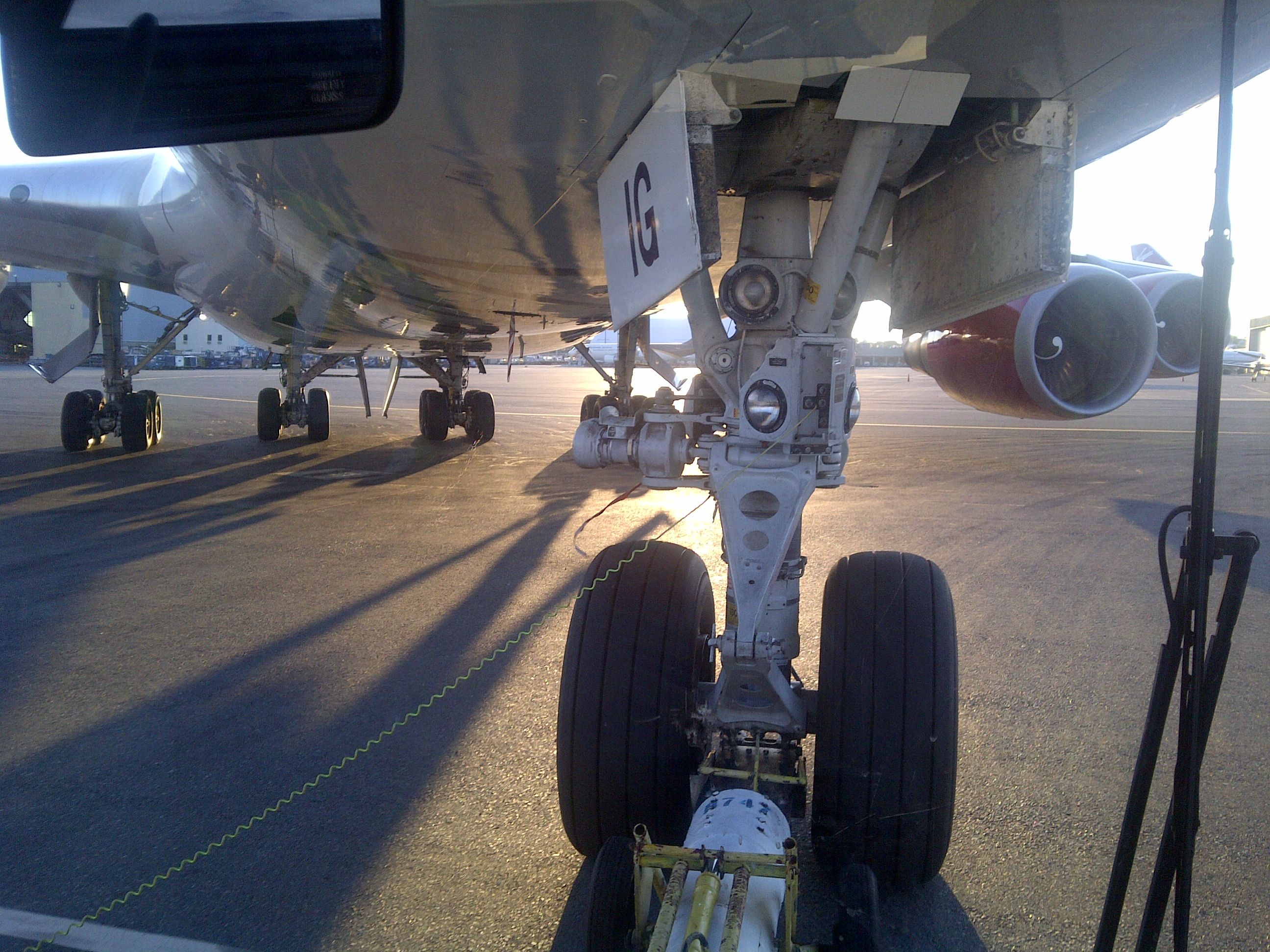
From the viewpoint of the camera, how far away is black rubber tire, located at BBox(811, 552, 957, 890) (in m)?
2.27

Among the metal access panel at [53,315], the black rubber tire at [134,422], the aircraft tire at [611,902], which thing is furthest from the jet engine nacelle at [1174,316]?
the metal access panel at [53,315]

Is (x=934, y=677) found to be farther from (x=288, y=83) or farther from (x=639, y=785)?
(x=288, y=83)

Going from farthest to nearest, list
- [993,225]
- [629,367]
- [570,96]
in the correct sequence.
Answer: [629,367], [993,225], [570,96]

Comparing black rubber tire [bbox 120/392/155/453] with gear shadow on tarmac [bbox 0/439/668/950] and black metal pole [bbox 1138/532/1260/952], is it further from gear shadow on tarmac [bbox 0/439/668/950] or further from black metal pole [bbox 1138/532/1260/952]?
black metal pole [bbox 1138/532/1260/952]

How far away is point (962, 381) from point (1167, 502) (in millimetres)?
6089

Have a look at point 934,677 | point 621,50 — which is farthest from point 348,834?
point 621,50

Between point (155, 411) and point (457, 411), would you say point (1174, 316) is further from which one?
point (155, 411)

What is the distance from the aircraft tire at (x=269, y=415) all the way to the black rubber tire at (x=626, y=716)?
11.4m

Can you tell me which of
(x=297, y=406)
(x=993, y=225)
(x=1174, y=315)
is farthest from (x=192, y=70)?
(x=297, y=406)

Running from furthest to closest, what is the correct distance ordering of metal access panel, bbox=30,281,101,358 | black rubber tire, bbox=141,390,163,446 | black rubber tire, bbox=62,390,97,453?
metal access panel, bbox=30,281,101,358 → black rubber tire, bbox=141,390,163,446 → black rubber tire, bbox=62,390,97,453

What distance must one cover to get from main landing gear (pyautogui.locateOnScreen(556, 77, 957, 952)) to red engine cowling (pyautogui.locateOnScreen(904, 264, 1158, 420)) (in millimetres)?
689

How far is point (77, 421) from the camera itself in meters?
11.1

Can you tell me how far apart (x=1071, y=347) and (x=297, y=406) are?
11.5 m

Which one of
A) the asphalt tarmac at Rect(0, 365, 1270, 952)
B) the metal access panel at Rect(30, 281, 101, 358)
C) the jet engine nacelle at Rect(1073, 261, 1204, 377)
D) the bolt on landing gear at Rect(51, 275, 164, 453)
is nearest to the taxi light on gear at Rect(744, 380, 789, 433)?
the asphalt tarmac at Rect(0, 365, 1270, 952)
